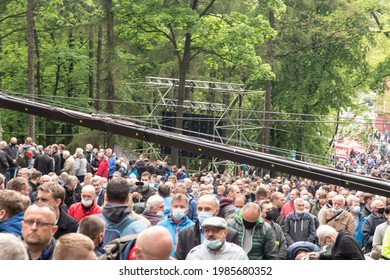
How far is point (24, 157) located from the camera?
22906mm

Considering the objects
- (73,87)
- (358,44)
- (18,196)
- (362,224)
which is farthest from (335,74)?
(18,196)

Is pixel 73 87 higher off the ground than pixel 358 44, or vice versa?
pixel 358 44

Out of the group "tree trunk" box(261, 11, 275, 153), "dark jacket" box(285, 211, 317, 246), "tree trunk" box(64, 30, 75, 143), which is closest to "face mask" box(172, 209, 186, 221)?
"dark jacket" box(285, 211, 317, 246)

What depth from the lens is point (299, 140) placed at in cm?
5025

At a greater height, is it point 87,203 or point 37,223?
point 37,223

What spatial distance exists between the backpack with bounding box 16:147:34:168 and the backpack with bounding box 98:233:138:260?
16179mm

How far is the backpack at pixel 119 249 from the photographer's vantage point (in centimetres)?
674

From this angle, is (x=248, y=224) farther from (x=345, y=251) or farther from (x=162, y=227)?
(x=162, y=227)

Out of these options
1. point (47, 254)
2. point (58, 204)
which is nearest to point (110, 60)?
point (58, 204)

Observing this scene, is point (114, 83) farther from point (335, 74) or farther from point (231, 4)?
point (335, 74)

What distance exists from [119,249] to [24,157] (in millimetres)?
16539

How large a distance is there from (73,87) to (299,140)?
1331 centimetres

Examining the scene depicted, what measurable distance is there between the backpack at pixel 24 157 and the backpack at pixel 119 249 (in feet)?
53.1
